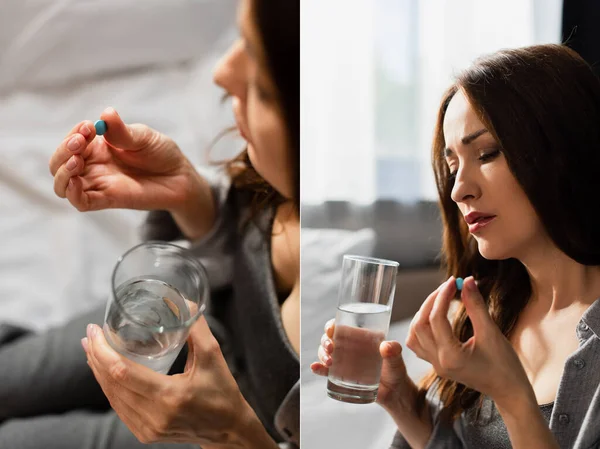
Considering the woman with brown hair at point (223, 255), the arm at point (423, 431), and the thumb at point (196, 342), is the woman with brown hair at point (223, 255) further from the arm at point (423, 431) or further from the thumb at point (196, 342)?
the arm at point (423, 431)

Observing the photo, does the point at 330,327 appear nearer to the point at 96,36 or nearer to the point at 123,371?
the point at 123,371

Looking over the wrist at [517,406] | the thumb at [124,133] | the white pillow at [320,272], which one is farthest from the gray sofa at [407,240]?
the thumb at [124,133]

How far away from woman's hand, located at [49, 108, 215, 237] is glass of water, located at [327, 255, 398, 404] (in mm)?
241

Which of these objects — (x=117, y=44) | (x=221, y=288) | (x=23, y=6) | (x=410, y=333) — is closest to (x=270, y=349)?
(x=221, y=288)

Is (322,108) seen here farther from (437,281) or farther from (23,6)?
(23,6)

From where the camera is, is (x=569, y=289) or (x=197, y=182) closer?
(x=569, y=289)

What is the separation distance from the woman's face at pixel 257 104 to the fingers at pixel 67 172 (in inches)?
8.1

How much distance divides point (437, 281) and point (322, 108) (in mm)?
249

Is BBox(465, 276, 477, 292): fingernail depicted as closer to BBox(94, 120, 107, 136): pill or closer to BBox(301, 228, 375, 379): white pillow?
BBox(301, 228, 375, 379): white pillow

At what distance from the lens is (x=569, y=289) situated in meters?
0.63

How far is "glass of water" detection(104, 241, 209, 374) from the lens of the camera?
0.69m

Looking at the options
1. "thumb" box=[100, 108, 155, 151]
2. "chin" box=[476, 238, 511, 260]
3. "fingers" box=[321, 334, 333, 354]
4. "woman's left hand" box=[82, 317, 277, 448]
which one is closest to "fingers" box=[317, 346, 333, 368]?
"fingers" box=[321, 334, 333, 354]

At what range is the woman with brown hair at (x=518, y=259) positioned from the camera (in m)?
0.61

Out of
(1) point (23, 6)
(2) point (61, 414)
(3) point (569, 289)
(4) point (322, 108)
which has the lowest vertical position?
(2) point (61, 414)
